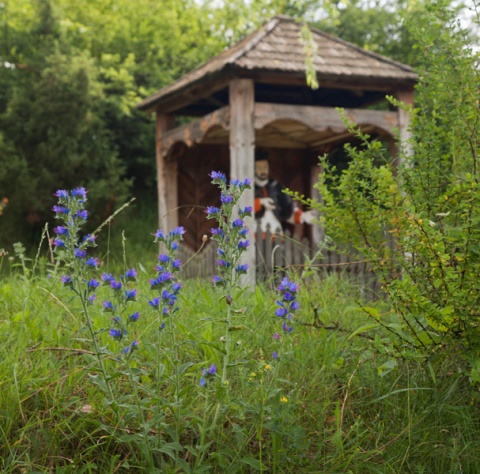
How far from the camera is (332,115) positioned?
29.6 feet

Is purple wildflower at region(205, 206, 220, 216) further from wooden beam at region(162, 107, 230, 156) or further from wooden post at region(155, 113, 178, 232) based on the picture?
wooden post at region(155, 113, 178, 232)

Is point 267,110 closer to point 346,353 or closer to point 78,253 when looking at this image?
point 346,353

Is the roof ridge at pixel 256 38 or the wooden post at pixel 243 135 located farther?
the wooden post at pixel 243 135

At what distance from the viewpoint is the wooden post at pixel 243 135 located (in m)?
8.22

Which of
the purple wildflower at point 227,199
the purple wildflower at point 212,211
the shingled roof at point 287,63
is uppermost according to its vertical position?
the shingled roof at point 287,63

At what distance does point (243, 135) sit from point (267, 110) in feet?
1.58

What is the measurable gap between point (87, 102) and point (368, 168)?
10361 mm

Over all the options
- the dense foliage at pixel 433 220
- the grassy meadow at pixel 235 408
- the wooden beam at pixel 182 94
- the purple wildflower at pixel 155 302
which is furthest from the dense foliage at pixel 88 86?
the purple wildflower at pixel 155 302

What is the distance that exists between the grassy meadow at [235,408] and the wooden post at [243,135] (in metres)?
4.72

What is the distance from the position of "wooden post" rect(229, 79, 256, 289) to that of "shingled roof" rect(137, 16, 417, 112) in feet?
0.70

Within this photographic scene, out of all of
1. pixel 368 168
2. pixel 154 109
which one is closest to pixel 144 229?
pixel 154 109

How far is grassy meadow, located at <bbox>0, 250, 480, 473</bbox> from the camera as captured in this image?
2.50 m

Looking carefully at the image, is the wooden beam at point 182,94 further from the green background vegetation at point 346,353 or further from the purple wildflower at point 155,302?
the purple wildflower at point 155,302

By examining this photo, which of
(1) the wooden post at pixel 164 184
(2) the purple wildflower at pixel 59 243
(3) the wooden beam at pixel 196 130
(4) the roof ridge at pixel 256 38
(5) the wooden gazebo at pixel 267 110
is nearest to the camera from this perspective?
(2) the purple wildflower at pixel 59 243
